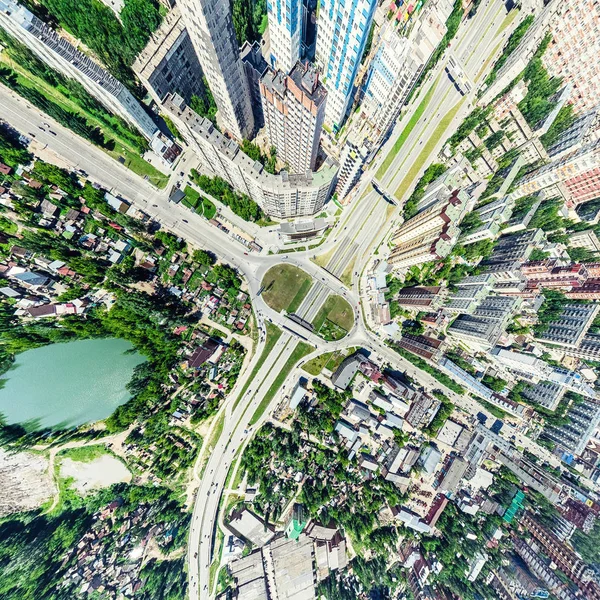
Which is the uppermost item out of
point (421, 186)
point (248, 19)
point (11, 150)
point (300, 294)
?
point (248, 19)

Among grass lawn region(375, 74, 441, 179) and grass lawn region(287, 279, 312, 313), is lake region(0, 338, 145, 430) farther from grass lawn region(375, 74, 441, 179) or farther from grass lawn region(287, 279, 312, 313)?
grass lawn region(375, 74, 441, 179)

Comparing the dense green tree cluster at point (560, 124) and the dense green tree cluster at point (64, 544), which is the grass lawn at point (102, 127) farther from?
the dense green tree cluster at point (560, 124)

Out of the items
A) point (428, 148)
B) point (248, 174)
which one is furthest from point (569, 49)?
point (248, 174)

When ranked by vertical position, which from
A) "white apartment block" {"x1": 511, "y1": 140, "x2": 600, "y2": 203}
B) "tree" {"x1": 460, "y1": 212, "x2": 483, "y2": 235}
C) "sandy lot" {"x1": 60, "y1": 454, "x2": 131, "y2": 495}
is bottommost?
"sandy lot" {"x1": 60, "y1": 454, "x2": 131, "y2": 495}

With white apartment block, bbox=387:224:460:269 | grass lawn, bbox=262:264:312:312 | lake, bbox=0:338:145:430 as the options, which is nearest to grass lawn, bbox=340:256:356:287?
grass lawn, bbox=262:264:312:312

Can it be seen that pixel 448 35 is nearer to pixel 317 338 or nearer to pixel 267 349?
pixel 317 338

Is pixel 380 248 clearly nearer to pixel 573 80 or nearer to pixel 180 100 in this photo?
pixel 180 100

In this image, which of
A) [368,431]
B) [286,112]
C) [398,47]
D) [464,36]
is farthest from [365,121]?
[368,431]

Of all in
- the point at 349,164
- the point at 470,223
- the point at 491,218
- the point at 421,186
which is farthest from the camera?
the point at 421,186
